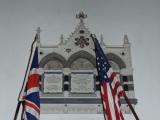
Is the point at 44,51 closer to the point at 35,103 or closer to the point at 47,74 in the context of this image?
the point at 47,74

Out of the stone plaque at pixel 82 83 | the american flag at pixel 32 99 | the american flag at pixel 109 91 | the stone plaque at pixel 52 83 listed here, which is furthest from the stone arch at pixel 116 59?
the american flag at pixel 32 99

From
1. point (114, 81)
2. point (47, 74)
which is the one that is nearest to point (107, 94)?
point (114, 81)

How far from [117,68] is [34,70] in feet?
9.48

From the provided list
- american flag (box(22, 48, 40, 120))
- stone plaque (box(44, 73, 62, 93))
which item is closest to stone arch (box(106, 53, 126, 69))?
stone plaque (box(44, 73, 62, 93))

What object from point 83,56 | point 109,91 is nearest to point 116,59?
→ point 83,56

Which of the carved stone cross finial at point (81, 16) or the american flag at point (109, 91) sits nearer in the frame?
the american flag at point (109, 91)

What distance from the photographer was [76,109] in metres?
7.75

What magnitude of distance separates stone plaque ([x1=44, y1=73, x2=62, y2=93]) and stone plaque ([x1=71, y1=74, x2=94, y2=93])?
0.34 metres

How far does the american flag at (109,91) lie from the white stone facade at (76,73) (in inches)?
69.3

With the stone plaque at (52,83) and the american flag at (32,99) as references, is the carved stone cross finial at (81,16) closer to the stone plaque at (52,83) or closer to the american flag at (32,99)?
the stone plaque at (52,83)

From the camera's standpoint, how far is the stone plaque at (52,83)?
7.95m

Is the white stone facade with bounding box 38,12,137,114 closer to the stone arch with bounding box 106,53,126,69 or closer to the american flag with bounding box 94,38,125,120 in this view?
the stone arch with bounding box 106,53,126,69

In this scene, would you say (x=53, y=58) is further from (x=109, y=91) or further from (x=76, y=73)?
(x=109, y=91)

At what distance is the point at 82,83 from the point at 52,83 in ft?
2.56
